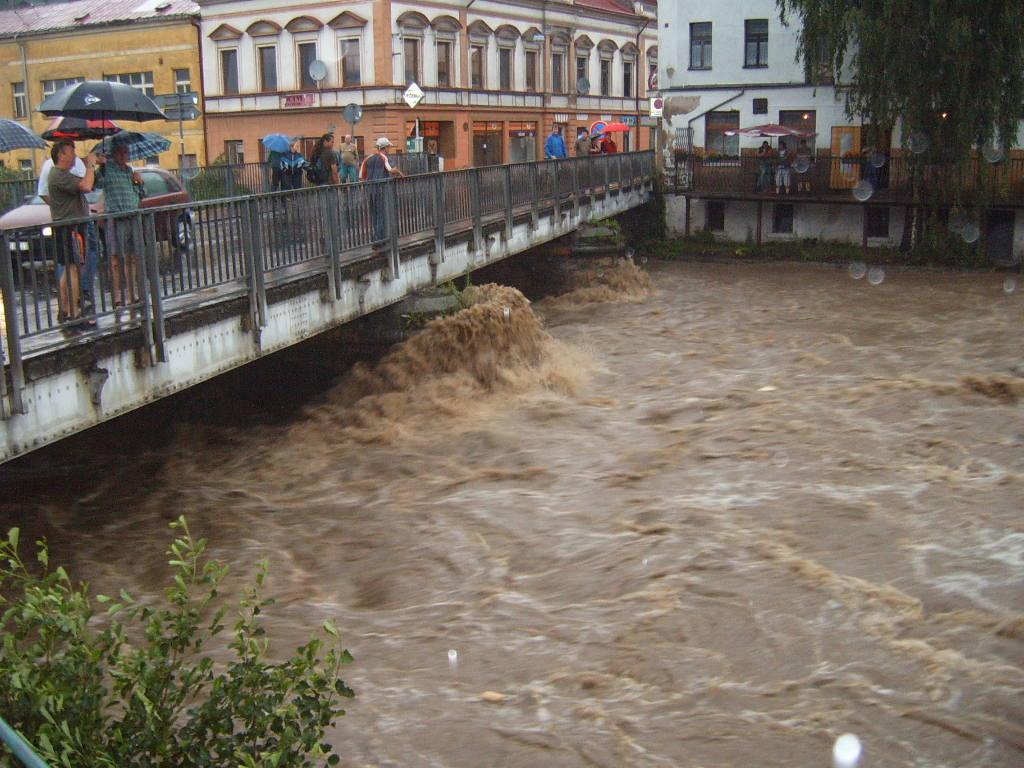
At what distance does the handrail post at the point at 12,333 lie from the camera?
8.11 m

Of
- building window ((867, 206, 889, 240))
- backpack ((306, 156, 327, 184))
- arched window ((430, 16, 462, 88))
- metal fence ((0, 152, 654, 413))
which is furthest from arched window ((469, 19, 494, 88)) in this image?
metal fence ((0, 152, 654, 413))

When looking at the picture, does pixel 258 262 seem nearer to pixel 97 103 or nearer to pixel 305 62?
pixel 97 103

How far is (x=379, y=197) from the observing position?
1448 centimetres

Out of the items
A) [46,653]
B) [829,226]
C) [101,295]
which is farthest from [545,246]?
[46,653]

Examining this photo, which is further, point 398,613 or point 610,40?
point 610,40

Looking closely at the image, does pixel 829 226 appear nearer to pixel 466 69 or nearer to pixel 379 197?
pixel 466 69

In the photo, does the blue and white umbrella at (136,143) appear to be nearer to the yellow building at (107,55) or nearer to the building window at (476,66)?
the building window at (476,66)

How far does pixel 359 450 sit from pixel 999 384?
28.4 feet

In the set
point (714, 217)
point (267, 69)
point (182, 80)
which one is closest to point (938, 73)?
point (714, 217)

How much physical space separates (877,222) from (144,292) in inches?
1013

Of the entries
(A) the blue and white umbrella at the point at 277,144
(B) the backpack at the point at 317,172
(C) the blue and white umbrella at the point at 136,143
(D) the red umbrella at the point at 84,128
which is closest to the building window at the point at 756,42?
(A) the blue and white umbrella at the point at 277,144

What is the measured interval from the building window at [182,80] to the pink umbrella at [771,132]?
19.1 meters

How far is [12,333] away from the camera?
811cm

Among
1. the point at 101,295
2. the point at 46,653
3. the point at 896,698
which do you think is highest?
the point at 101,295
